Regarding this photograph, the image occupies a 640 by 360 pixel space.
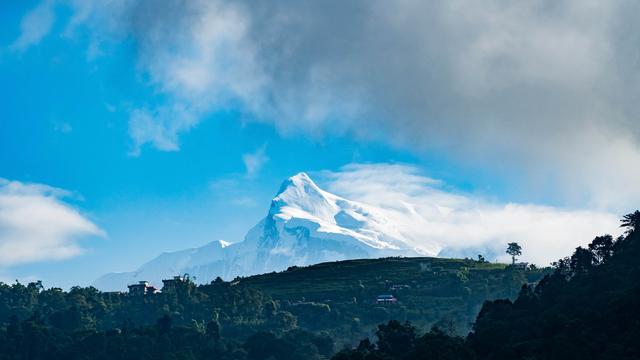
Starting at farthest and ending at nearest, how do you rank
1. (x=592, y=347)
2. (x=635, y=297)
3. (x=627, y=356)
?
(x=635, y=297) → (x=592, y=347) → (x=627, y=356)

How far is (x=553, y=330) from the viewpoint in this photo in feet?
524

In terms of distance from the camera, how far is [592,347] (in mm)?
145750

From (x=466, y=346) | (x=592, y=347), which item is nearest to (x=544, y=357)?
(x=592, y=347)

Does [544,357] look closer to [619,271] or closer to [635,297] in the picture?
[635,297]

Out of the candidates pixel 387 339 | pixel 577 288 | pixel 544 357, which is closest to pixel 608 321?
pixel 544 357

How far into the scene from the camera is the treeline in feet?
481

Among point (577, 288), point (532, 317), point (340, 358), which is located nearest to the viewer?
point (340, 358)

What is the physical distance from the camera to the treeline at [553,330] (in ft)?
481

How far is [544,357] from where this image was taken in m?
145

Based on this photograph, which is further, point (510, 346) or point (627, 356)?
point (510, 346)

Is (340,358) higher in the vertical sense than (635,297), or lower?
lower

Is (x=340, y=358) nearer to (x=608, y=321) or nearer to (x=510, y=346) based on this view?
(x=510, y=346)

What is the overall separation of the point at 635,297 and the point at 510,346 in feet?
71.4

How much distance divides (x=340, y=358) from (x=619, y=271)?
66524 mm
